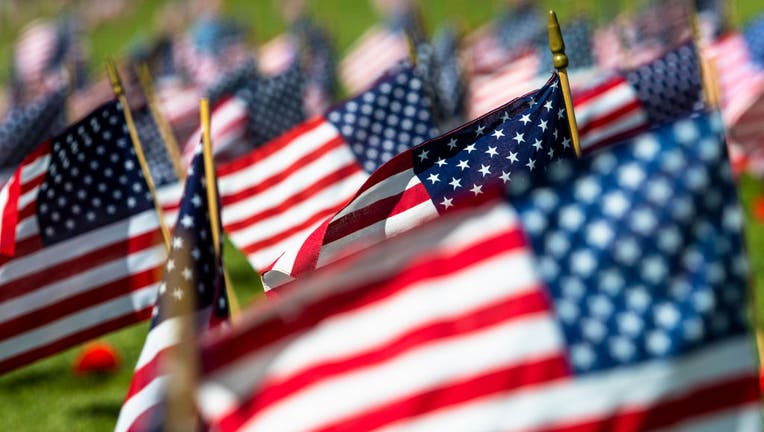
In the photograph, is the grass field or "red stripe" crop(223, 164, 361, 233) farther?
the grass field

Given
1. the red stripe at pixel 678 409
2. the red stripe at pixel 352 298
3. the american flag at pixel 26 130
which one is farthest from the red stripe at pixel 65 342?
the red stripe at pixel 678 409

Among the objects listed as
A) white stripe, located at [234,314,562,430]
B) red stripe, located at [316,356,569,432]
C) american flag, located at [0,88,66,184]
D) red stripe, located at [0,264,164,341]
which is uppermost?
american flag, located at [0,88,66,184]

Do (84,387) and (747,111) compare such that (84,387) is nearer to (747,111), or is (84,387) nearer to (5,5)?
(747,111)

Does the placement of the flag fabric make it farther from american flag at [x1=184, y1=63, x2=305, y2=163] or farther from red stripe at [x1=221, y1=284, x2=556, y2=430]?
american flag at [x1=184, y1=63, x2=305, y2=163]

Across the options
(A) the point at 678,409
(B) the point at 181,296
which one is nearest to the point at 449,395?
(A) the point at 678,409

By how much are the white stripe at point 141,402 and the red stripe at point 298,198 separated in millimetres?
2919

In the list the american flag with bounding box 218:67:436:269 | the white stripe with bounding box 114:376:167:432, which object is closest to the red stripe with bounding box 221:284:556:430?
the white stripe with bounding box 114:376:167:432

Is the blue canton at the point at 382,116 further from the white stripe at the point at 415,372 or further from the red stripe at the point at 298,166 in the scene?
the white stripe at the point at 415,372

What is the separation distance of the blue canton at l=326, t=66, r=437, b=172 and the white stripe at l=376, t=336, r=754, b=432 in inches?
173

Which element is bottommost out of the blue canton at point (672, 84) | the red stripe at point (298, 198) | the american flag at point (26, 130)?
the blue canton at point (672, 84)

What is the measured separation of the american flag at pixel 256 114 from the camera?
1070cm

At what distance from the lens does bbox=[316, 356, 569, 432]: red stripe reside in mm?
4035

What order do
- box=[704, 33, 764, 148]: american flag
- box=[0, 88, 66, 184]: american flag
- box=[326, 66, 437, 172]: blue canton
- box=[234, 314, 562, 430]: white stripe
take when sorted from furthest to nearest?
box=[704, 33, 764, 148]: american flag, box=[0, 88, 66, 184]: american flag, box=[326, 66, 437, 172]: blue canton, box=[234, 314, 562, 430]: white stripe

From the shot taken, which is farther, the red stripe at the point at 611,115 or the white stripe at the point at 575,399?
the red stripe at the point at 611,115
